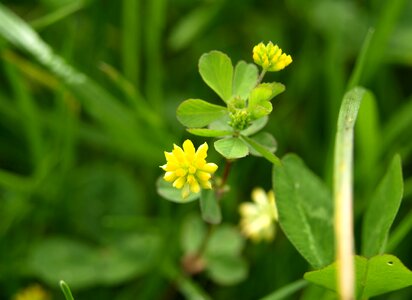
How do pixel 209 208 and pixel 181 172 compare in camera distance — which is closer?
pixel 181 172

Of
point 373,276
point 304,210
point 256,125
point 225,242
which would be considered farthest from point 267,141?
point 225,242

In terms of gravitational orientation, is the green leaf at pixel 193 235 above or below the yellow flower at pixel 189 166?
above

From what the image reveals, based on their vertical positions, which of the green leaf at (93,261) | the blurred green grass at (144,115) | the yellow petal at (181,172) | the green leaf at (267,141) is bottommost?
the yellow petal at (181,172)

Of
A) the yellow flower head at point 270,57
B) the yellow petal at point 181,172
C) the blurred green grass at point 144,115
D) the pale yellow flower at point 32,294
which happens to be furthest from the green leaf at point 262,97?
the pale yellow flower at point 32,294

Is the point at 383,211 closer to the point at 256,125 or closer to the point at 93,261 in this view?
the point at 256,125

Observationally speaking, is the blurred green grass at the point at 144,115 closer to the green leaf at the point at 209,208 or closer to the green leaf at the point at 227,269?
the green leaf at the point at 227,269

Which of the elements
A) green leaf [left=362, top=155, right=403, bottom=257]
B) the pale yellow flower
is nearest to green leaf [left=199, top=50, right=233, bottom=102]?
green leaf [left=362, top=155, right=403, bottom=257]
